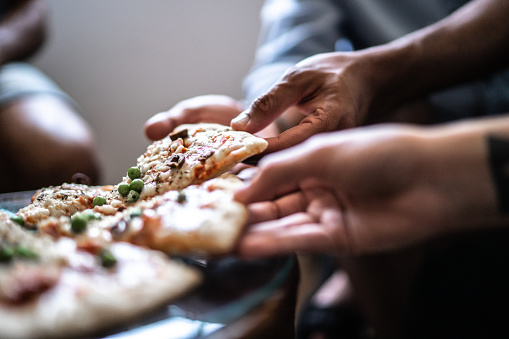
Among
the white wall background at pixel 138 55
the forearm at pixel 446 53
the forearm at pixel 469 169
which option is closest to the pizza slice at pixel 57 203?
the forearm at pixel 469 169

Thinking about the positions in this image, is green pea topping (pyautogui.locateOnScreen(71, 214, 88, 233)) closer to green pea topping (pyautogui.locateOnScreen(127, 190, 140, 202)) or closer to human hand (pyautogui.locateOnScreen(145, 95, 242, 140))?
green pea topping (pyautogui.locateOnScreen(127, 190, 140, 202))

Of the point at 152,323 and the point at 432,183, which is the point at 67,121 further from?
the point at 432,183

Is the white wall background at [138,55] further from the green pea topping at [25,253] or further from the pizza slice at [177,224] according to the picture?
the green pea topping at [25,253]

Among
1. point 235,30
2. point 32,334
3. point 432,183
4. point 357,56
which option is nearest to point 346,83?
point 357,56

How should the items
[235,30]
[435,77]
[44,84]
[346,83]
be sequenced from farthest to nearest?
[235,30] → [44,84] → [435,77] → [346,83]

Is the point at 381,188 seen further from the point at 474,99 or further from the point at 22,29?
the point at 22,29

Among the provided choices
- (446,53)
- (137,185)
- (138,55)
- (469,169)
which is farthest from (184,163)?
(138,55)

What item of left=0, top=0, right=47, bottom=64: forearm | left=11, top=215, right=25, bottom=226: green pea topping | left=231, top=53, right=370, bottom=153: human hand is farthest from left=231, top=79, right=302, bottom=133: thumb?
left=0, top=0, right=47, bottom=64: forearm
